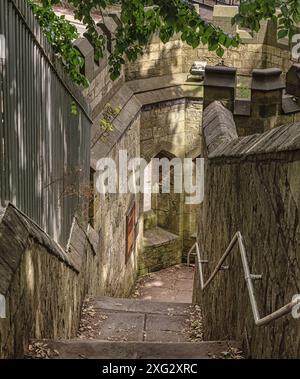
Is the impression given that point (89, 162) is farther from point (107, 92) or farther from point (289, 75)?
point (289, 75)

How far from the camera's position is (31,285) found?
13.7ft

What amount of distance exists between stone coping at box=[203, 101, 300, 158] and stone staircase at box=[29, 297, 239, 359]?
5.38 ft

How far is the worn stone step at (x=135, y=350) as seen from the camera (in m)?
4.47

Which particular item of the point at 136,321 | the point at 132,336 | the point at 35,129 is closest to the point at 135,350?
the point at 35,129

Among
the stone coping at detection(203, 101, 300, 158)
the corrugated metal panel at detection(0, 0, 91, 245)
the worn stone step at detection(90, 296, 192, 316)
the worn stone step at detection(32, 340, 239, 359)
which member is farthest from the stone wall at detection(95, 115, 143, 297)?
the worn stone step at detection(32, 340, 239, 359)

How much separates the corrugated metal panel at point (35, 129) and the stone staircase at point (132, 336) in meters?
1.16

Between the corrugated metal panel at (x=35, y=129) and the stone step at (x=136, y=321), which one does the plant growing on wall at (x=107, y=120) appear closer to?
the corrugated metal panel at (x=35, y=129)

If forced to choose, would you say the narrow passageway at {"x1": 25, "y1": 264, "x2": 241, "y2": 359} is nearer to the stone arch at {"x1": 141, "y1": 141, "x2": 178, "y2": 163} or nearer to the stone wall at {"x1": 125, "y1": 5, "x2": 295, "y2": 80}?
the stone arch at {"x1": 141, "y1": 141, "x2": 178, "y2": 163}

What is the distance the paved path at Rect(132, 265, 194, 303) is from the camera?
1325 cm

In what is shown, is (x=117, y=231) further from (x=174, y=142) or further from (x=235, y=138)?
(x=235, y=138)

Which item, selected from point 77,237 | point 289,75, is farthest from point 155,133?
point 77,237

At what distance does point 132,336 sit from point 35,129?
3576 millimetres

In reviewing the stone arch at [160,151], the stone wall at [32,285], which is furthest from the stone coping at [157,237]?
the stone wall at [32,285]

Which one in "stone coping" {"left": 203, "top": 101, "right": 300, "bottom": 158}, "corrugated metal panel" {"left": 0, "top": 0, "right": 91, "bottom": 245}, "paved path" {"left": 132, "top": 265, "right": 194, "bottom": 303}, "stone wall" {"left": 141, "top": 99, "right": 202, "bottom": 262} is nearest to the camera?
"stone coping" {"left": 203, "top": 101, "right": 300, "bottom": 158}
